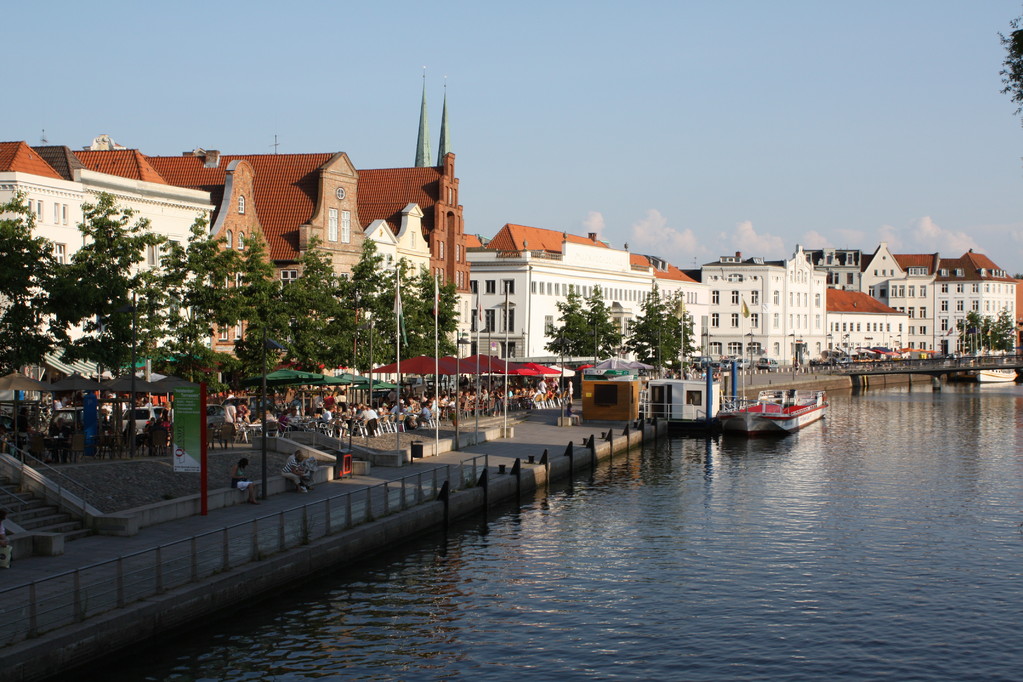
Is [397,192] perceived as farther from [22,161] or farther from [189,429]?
[189,429]

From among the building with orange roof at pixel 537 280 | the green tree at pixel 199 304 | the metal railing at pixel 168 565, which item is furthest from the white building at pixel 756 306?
the metal railing at pixel 168 565

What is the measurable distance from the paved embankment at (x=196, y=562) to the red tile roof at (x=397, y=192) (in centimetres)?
5369

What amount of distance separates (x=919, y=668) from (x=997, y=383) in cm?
13562

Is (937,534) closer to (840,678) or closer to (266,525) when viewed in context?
(840,678)

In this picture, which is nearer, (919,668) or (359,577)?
(919,668)

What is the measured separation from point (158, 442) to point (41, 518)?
9.59 metres

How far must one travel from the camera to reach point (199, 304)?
47156 millimetres

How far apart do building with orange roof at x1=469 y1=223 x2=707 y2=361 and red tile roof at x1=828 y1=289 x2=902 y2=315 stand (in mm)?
63074

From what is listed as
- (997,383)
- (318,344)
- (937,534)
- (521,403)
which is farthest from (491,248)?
(937,534)

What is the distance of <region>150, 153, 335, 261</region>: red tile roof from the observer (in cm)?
7575

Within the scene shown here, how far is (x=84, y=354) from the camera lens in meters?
37.1

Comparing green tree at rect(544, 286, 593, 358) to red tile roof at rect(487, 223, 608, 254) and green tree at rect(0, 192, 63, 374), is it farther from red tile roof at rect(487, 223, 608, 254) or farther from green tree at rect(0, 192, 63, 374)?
green tree at rect(0, 192, 63, 374)

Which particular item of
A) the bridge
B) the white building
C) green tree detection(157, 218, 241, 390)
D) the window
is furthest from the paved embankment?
the white building

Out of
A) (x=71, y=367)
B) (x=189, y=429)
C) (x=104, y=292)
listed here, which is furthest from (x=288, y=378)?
(x=189, y=429)
